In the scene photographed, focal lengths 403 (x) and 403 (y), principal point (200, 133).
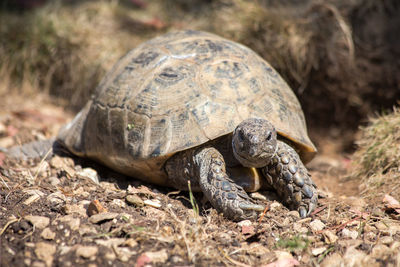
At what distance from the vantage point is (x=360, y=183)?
3.76 m

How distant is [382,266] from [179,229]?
1.20m

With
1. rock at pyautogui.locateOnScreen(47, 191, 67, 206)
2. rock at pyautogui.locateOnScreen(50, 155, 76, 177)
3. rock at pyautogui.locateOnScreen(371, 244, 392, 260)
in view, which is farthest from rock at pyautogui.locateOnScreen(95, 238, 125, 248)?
rock at pyautogui.locateOnScreen(371, 244, 392, 260)

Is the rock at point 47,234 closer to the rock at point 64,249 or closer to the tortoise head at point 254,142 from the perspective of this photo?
the rock at point 64,249

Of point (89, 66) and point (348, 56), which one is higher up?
point (348, 56)

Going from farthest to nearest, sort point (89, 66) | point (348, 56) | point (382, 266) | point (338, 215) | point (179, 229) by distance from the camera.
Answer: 1. point (89, 66)
2. point (348, 56)
3. point (338, 215)
4. point (179, 229)
5. point (382, 266)

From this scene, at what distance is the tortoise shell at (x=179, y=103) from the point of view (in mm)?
3158

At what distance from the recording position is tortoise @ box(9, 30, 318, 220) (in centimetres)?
295

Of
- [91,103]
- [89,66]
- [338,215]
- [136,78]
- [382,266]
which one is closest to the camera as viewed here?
[382,266]

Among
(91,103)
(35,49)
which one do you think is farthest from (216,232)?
(35,49)

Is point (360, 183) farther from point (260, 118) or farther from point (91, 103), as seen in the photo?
point (91, 103)

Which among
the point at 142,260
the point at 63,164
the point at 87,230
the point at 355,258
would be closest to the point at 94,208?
the point at 87,230

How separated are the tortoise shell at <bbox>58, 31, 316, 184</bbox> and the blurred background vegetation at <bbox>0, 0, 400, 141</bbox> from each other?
1658mm

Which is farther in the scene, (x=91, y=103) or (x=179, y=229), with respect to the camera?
(x=91, y=103)

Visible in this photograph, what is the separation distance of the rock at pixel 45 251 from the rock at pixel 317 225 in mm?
1689
